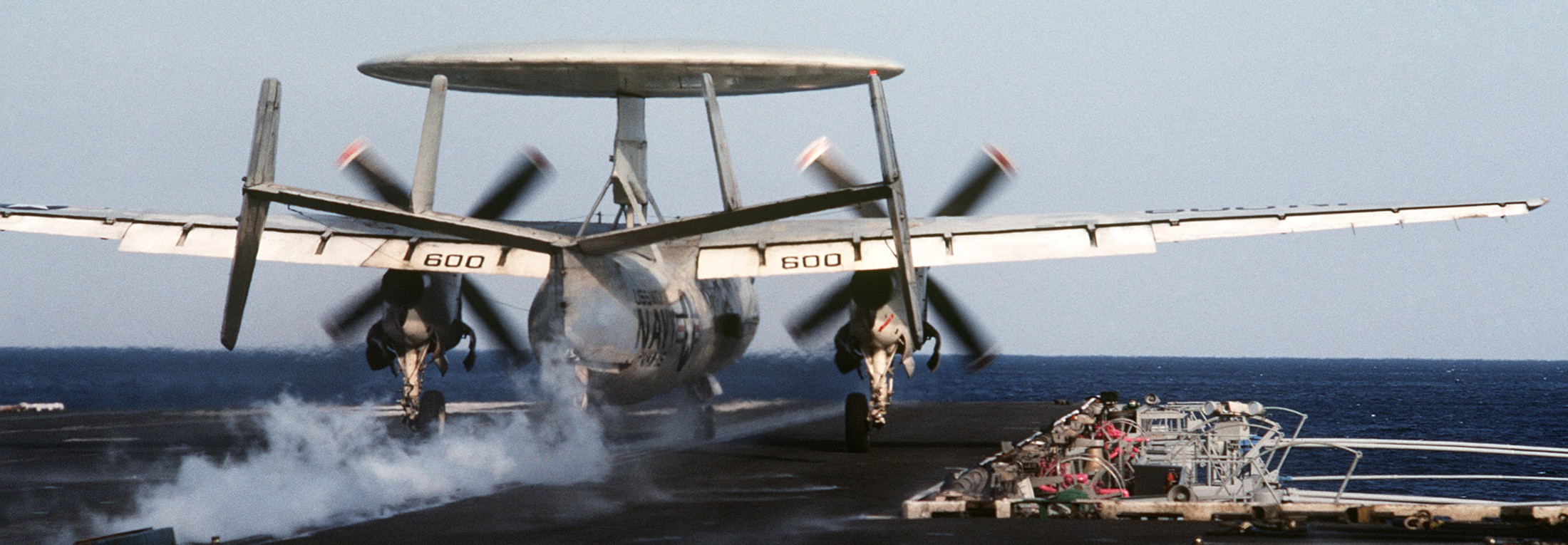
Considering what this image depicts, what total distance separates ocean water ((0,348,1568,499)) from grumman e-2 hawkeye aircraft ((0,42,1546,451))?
Answer: 1910mm

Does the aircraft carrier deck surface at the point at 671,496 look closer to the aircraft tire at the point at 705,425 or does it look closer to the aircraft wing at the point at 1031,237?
the aircraft tire at the point at 705,425

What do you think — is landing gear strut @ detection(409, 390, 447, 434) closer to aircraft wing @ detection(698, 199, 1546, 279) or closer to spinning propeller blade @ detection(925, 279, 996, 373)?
aircraft wing @ detection(698, 199, 1546, 279)

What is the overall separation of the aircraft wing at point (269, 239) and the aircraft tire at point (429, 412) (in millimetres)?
3712

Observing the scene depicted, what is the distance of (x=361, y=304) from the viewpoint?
92.3 feet

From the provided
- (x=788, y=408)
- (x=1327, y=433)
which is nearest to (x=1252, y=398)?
(x=1327, y=433)

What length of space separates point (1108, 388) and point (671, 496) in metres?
106

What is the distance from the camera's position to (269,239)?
79.6 ft

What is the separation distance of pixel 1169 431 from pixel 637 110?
467 inches

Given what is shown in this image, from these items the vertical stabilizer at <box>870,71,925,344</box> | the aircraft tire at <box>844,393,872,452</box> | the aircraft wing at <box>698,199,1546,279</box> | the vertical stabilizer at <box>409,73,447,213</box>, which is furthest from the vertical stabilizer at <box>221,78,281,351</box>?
the aircraft tire at <box>844,393,872,452</box>

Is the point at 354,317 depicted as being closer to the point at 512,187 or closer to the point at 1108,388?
the point at 512,187

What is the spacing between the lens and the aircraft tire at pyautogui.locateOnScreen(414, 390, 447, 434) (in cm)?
2702

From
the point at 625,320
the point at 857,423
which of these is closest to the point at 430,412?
the point at 625,320

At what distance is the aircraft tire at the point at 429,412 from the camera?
88.6 feet

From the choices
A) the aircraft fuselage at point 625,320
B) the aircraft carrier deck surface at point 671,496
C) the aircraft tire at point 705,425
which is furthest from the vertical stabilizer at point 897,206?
the aircraft tire at point 705,425
